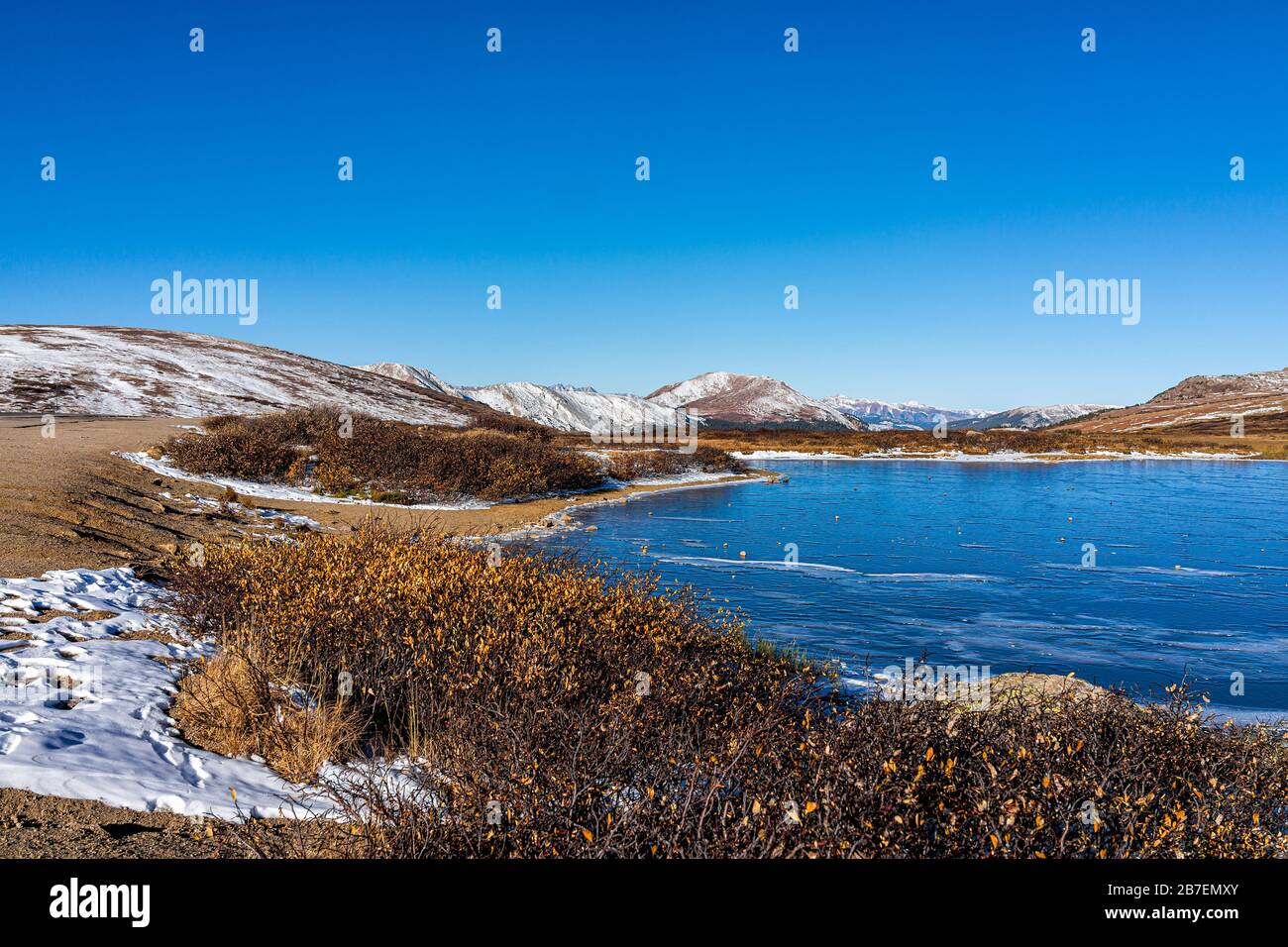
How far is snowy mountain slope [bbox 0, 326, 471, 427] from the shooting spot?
40.4m

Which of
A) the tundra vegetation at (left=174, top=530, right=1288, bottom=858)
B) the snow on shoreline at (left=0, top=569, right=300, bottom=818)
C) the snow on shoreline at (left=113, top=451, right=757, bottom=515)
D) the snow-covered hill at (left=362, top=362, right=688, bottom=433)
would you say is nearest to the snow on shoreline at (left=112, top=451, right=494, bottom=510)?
the snow on shoreline at (left=113, top=451, right=757, bottom=515)

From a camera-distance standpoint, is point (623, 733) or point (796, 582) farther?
point (796, 582)

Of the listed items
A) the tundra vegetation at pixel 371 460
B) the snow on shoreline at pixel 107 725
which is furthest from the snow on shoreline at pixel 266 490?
the snow on shoreline at pixel 107 725

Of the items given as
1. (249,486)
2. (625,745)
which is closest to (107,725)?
(625,745)

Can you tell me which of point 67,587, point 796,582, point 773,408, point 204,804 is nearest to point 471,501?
point 796,582

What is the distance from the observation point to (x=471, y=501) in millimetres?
23812

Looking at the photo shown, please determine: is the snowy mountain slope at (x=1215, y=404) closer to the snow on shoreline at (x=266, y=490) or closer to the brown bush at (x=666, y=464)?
the brown bush at (x=666, y=464)

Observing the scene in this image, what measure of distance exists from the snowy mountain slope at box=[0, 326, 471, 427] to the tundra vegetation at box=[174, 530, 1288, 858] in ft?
119

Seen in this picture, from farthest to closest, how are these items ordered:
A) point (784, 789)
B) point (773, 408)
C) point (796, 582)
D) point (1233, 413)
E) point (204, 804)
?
1. point (773, 408)
2. point (1233, 413)
3. point (796, 582)
4. point (204, 804)
5. point (784, 789)

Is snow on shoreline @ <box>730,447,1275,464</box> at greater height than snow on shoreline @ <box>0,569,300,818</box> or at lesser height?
greater

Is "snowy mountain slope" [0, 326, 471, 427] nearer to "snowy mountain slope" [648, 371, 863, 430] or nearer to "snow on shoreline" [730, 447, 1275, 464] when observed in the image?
"snow on shoreline" [730, 447, 1275, 464]

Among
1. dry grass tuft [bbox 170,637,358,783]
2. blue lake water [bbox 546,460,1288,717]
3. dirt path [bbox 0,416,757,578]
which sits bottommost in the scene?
blue lake water [bbox 546,460,1288,717]

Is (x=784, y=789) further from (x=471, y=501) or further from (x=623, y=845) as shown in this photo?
(x=471, y=501)
